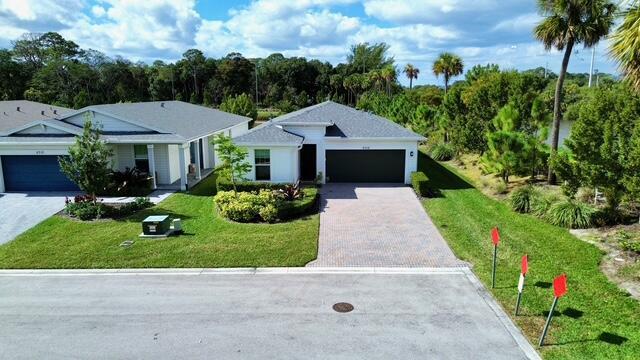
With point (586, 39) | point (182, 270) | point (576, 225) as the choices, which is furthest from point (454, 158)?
point (182, 270)

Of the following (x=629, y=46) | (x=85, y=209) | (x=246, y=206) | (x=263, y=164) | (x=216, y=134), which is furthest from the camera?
(x=216, y=134)

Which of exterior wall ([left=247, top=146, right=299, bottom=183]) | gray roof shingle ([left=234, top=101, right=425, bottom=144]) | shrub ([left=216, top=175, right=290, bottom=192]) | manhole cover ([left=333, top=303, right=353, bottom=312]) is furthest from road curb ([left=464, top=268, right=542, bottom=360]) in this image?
gray roof shingle ([left=234, top=101, right=425, bottom=144])

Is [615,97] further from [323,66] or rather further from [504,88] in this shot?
[323,66]

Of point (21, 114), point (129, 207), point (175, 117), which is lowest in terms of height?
point (129, 207)

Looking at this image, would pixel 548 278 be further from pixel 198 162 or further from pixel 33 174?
pixel 33 174

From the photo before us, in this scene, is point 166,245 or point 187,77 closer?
point 166,245

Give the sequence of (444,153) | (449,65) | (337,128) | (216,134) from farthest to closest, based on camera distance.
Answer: (449,65) < (444,153) < (216,134) < (337,128)

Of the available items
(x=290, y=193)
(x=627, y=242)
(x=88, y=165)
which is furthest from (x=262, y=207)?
(x=627, y=242)
